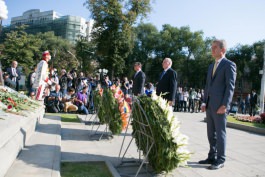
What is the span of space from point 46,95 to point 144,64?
50.4 metres

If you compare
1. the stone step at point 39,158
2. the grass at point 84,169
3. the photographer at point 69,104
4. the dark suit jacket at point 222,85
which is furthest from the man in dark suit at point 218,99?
the photographer at point 69,104

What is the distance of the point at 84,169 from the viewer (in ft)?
14.5

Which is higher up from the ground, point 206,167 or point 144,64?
point 144,64

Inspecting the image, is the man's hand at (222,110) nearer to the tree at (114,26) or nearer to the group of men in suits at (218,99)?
the group of men in suits at (218,99)

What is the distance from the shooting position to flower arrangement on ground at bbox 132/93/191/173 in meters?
3.98

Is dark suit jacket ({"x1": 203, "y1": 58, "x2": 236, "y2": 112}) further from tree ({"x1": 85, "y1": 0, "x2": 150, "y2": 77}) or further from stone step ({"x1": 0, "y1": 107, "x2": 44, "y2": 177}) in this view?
tree ({"x1": 85, "y1": 0, "x2": 150, "y2": 77})

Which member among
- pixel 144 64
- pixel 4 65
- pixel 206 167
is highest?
pixel 144 64

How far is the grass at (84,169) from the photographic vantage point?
4184 millimetres

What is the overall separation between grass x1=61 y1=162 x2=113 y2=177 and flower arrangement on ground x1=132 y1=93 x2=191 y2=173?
803mm

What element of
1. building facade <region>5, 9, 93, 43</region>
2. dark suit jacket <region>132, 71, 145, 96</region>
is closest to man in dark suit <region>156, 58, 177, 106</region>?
dark suit jacket <region>132, 71, 145, 96</region>

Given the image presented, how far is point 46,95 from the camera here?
1316 centimetres

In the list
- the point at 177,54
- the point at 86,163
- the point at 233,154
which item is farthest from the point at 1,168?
the point at 177,54

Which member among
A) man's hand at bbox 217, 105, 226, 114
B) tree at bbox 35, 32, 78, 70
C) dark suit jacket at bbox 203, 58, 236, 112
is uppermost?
tree at bbox 35, 32, 78, 70

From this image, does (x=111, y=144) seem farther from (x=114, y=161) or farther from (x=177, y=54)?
(x=177, y=54)
